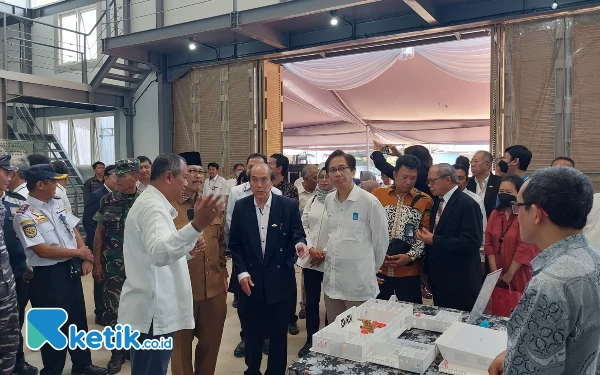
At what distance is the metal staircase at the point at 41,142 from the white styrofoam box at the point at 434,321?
8.47 metres

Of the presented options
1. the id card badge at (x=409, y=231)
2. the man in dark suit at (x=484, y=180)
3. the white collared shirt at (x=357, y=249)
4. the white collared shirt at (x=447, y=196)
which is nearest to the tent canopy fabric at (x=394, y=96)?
the man in dark suit at (x=484, y=180)

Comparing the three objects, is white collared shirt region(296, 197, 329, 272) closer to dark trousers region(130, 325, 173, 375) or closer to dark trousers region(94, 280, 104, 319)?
dark trousers region(130, 325, 173, 375)

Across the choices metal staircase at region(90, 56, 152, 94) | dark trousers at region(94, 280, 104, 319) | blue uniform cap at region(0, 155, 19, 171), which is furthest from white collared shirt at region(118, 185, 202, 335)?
metal staircase at region(90, 56, 152, 94)

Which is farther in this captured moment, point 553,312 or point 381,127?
point 381,127

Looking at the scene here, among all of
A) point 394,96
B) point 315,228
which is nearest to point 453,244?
point 315,228

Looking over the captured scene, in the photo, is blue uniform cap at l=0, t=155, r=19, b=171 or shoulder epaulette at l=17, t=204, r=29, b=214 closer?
blue uniform cap at l=0, t=155, r=19, b=171

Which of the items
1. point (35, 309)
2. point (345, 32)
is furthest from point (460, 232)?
point (345, 32)

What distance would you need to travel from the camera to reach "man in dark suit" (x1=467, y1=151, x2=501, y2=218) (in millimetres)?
3998

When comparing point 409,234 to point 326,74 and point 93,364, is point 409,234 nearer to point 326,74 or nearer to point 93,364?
point 93,364

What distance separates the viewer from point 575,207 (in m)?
1.28

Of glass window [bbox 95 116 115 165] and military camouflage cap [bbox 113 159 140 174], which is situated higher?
glass window [bbox 95 116 115 165]

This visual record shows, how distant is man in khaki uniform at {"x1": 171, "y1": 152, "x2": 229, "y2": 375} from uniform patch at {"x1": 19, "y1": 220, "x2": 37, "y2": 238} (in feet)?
3.20

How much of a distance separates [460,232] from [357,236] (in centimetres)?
68

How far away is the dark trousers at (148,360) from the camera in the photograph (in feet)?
7.27
